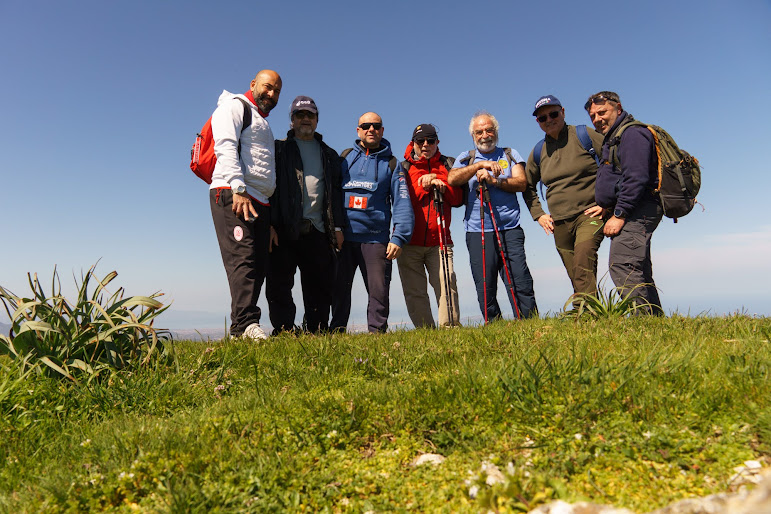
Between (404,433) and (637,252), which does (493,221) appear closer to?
(637,252)

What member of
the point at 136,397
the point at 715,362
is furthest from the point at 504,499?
the point at 136,397

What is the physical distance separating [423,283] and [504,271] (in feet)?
4.78

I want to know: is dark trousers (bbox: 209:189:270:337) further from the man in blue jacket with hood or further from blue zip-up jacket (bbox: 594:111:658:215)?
blue zip-up jacket (bbox: 594:111:658:215)

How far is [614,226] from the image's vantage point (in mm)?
6613

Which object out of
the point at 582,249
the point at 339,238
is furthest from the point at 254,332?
the point at 582,249

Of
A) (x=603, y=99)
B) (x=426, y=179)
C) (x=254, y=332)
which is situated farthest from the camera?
(x=426, y=179)

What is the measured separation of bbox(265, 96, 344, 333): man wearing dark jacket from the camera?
23.9 ft

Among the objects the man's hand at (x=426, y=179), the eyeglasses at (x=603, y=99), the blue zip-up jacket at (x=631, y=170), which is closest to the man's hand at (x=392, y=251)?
the man's hand at (x=426, y=179)

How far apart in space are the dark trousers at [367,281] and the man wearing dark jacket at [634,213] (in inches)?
132

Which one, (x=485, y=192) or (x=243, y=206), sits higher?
(x=485, y=192)

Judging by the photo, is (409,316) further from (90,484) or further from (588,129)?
(90,484)

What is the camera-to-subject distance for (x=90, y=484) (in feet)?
8.92

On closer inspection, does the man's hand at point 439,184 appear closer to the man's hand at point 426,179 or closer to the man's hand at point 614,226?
the man's hand at point 426,179

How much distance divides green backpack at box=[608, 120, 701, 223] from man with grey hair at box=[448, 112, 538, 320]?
225 cm
